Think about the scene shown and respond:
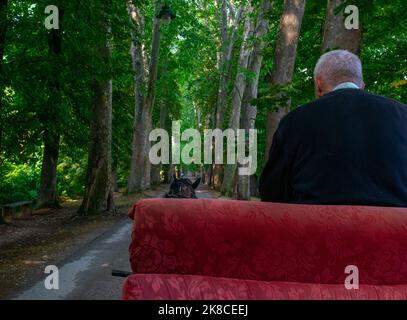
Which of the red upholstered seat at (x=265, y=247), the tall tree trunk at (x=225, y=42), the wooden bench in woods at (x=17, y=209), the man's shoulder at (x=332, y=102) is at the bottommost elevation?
the wooden bench in woods at (x=17, y=209)

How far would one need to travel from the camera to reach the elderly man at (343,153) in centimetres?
247

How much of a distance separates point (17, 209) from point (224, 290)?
17409 millimetres

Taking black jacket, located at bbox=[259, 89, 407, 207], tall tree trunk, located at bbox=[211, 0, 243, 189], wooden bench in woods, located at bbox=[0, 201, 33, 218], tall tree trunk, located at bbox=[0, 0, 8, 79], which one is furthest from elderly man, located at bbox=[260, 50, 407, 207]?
tall tree trunk, located at bbox=[211, 0, 243, 189]

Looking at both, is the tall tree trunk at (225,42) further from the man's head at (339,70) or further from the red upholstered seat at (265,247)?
the red upholstered seat at (265,247)

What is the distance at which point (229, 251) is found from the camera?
2156 millimetres

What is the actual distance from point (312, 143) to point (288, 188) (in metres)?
0.36

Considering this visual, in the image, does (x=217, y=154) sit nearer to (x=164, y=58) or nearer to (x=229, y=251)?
(x=164, y=58)

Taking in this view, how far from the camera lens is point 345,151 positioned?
98.1 inches

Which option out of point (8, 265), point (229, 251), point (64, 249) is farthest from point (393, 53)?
point (229, 251)

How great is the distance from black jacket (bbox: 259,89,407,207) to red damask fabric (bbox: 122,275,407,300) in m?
0.49

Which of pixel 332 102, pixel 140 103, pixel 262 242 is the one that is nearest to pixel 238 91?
pixel 140 103


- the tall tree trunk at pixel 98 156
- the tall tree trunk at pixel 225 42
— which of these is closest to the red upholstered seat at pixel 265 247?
the tall tree trunk at pixel 98 156

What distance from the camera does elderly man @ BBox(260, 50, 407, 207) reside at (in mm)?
2475

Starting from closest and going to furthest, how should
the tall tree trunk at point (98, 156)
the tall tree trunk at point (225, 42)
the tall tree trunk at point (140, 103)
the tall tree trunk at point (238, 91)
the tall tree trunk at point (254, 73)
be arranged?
the tall tree trunk at point (98, 156)
the tall tree trunk at point (254, 73)
the tall tree trunk at point (238, 91)
the tall tree trunk at point (140, 103)
the tall tree trunk at point (225, 42)
